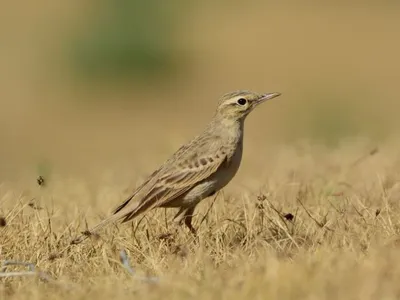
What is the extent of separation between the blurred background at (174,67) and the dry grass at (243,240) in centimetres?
723

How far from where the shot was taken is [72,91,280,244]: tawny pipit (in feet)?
26.6

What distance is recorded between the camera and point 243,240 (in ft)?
25.0

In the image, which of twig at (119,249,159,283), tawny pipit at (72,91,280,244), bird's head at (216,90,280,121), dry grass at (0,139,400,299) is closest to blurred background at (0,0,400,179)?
dry grass at (0,139,400,299)

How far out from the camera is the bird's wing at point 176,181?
8.09 metres

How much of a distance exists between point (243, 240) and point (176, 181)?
2.55 feet

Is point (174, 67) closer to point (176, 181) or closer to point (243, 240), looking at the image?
point (176, 181)

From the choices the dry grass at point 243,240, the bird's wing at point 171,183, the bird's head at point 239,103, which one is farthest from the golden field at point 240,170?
the bird's head at point 239,103

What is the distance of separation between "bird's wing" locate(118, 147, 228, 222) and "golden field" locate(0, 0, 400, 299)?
141 millimetres

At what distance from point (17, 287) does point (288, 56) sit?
1799 centimetres

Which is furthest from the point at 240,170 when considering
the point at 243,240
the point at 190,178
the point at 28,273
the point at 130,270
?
the point at 28,273

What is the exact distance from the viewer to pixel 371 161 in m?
9.91

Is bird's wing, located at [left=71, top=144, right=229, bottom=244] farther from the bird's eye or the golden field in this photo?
the bird's eye

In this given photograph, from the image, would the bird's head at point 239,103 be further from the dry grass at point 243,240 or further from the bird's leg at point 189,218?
the bird's leg at point 189,218

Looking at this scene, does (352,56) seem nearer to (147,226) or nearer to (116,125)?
(116,125)
